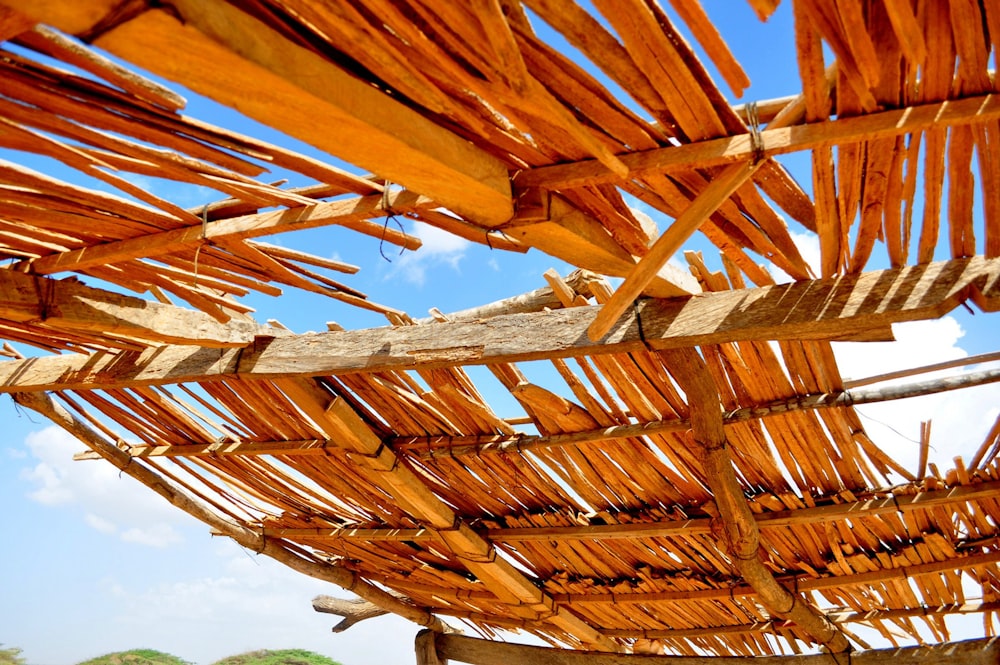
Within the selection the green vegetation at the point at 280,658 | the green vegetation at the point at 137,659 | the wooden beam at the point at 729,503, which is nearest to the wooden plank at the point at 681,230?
the wooden beam at the point at 729,503

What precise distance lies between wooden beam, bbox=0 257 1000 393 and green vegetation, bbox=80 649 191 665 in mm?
4098

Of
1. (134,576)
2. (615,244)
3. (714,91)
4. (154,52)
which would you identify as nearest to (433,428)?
(615,244)

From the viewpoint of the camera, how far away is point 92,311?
1997mm

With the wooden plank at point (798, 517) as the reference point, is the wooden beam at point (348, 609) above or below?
below

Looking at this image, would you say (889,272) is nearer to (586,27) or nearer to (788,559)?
(586,27)

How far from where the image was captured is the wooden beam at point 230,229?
1.56 m

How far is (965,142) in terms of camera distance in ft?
4.50

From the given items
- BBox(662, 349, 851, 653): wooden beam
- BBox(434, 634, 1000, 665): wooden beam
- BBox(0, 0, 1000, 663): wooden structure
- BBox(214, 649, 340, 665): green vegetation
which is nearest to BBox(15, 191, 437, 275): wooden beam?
BBox(0, 0, 1000, 663): wooden structure

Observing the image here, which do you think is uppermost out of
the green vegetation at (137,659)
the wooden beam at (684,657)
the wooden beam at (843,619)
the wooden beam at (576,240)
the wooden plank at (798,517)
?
the wooden beam at (576,240)

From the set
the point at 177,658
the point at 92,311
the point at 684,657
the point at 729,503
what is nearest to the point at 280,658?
the point at 177,658

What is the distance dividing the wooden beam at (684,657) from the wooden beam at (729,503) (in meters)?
0.15

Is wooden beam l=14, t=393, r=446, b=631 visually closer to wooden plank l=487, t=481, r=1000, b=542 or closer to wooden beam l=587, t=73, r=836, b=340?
wooden plank l=487, t=481, r=1000, b=542

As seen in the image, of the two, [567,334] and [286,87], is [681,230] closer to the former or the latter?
[567,334]

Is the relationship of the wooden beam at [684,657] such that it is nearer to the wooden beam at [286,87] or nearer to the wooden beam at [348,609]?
the wooden beam at [348,609]
